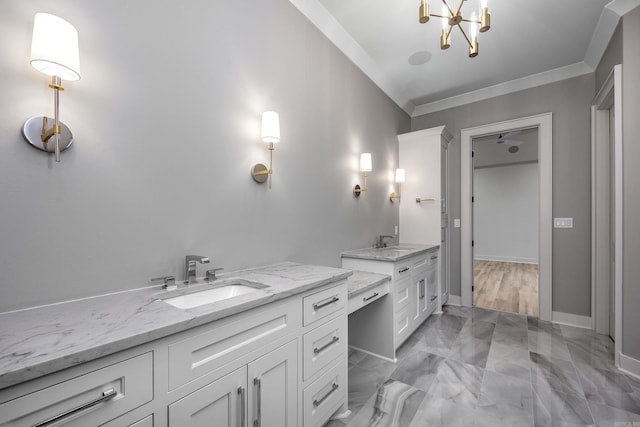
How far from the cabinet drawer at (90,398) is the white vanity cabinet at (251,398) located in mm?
148

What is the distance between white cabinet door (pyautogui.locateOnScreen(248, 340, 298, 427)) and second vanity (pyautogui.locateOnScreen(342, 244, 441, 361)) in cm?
124

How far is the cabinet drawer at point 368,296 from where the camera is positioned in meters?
1.93

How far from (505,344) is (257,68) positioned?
3.19 metres

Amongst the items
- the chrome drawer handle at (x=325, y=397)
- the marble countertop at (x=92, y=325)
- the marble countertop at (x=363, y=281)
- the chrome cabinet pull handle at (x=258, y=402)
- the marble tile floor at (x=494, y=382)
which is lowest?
the marble tile floor at (x=494, y=382)

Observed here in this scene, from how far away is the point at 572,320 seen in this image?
312 centimetres

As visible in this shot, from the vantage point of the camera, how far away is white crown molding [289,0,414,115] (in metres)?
2.24

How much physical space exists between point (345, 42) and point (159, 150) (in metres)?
2.13

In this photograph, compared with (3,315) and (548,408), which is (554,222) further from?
(3,315)

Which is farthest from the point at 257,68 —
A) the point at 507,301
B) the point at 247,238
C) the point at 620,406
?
the point at 507,301

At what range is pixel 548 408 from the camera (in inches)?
69.3

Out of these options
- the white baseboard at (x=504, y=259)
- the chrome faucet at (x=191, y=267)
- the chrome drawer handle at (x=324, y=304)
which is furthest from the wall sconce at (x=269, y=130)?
the white baseboard at (x=504, y=259)

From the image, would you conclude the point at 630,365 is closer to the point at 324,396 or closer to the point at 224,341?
the point at 324,396

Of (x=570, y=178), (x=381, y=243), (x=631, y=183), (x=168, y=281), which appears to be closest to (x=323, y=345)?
(x=168, y=281)

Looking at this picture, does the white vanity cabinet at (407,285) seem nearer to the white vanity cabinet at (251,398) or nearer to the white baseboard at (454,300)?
the white baseboard at (454,300)
